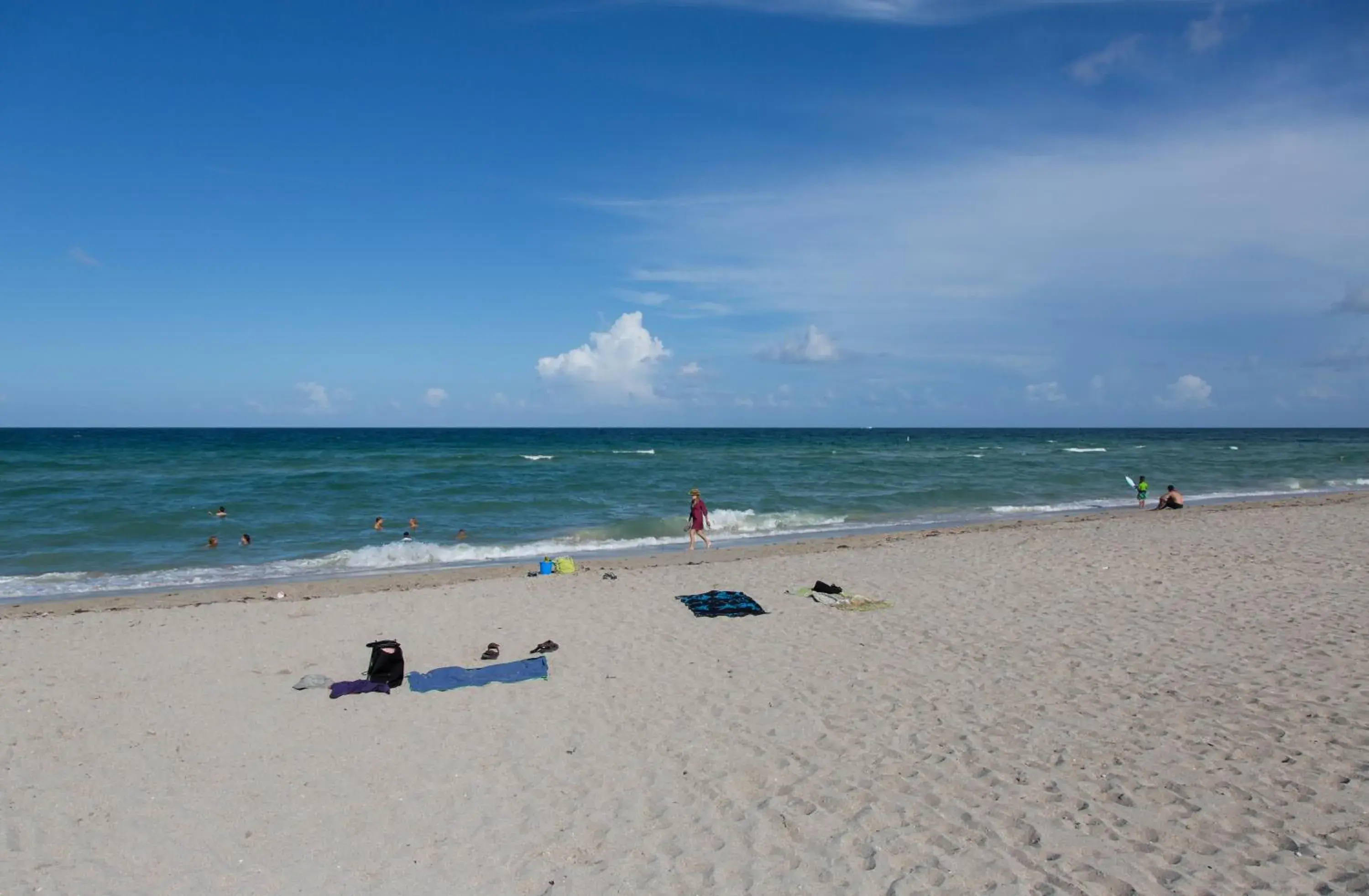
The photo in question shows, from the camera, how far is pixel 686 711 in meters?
7.32

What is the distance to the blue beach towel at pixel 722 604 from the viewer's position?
10.8 meters

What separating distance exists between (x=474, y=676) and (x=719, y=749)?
123 inches

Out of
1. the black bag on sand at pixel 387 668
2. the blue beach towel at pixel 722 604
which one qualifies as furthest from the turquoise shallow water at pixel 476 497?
the black bag on sand at pixel 387 668

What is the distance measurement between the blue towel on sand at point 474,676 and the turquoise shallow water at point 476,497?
28.4 feet

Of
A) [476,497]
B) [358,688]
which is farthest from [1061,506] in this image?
[358,688]

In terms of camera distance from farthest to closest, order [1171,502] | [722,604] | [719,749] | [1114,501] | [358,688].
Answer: [1114,501] < [1171,502] < [722,604] < [358,688] < [719,749]

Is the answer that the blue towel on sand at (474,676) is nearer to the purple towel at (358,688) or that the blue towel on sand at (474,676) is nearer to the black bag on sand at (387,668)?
the black bag on sand at (387,668)

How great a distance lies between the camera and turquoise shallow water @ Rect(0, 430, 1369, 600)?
1761 centimetres

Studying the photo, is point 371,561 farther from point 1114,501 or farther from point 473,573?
point 1114,501

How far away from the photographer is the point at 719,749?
6.44m

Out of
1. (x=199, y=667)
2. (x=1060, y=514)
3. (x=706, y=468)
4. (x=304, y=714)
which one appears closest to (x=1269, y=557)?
(x=1060, y=514)

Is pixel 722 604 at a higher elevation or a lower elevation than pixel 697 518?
lower

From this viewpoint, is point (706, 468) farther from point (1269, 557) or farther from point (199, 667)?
point (199, 667)

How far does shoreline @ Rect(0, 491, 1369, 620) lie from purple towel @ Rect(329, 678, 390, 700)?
5.15 meters
